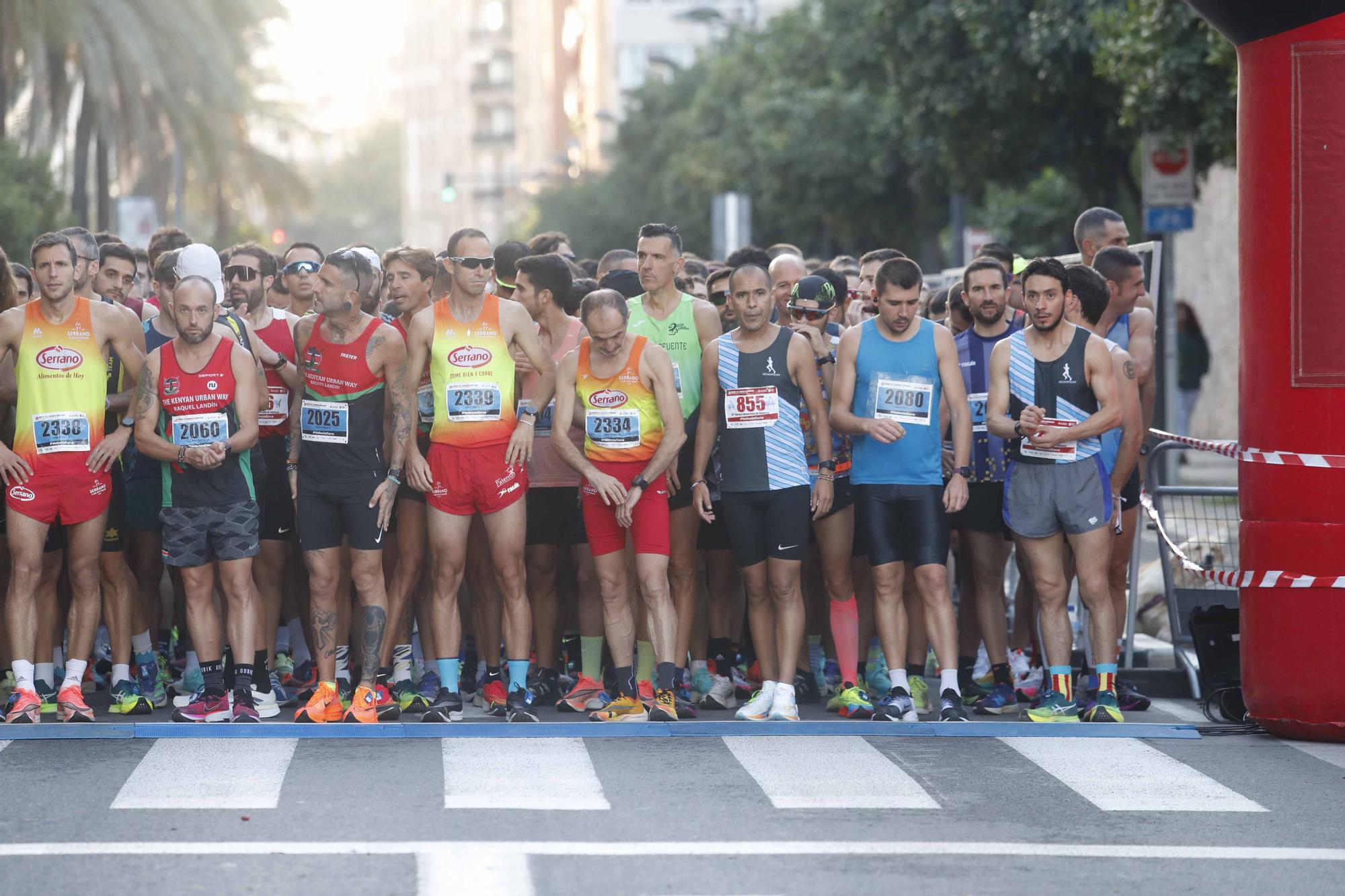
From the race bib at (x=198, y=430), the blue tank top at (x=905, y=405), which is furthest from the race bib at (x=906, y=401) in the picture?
the race bib at (x=198, y=430)

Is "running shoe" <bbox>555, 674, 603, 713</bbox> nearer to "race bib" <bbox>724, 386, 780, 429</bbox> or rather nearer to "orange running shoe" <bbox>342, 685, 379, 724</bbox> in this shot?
"orange running shoe" <bbox>342, 685, 379, 724</bbox>

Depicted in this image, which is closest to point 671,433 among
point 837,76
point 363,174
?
point 837,76

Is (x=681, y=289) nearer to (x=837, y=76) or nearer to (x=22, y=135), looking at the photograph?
(x=22, y=135)

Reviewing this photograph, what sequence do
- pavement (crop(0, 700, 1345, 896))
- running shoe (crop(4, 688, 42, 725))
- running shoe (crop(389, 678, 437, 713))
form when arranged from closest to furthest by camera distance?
pavement (crop(0, 700, 1345, 896)) → running shoe (crop(4, 688, 42, 725)) → running shoe (crop(389, 678, 437, 713))

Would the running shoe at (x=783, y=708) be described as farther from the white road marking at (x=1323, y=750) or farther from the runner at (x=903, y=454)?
the white road marking at (x=1323, y=750)

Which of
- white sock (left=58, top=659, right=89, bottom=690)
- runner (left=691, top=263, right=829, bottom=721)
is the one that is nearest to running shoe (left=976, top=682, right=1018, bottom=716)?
runner (left=691, top=263, right=829, bottom=721)

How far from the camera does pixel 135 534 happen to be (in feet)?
33.5

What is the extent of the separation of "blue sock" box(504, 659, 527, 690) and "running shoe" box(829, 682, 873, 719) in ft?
4.99

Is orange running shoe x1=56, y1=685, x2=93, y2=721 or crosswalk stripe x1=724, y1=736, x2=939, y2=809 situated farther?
orange running shoe x1=56, y1=685, x2=93, y2=721

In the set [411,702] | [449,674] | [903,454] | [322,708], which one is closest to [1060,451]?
[903,454]

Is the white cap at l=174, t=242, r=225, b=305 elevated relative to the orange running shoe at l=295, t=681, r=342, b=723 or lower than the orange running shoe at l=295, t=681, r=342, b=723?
elevated

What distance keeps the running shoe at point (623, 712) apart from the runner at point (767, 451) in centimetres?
48

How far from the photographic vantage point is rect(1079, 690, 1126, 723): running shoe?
9.59 meters

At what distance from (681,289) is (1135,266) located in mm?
2331
